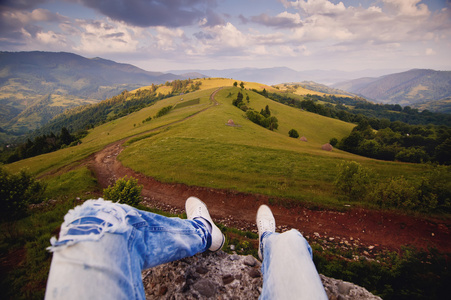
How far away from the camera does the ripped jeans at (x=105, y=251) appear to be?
62.2 inches

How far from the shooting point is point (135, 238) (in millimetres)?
2324

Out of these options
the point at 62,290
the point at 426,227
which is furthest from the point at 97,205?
the point at 426,227

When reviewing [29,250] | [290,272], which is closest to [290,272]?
[290,272]

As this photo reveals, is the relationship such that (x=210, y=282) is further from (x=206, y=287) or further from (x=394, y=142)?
(x=394, y=142)

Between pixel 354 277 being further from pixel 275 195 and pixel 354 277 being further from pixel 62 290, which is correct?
pixel 275 195

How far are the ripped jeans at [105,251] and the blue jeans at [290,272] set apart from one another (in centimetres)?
159

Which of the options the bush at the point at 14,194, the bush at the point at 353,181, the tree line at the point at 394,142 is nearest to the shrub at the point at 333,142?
the tree line at the point at 394,142

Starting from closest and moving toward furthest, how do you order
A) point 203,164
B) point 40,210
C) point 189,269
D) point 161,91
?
point 189,269, point 40,210, point 203,164, point 161,91

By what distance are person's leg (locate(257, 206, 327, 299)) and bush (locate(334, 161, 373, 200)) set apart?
10.7m

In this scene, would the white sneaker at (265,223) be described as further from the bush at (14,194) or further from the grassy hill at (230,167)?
the bush at (14,194)

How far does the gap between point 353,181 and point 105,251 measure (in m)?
13.5

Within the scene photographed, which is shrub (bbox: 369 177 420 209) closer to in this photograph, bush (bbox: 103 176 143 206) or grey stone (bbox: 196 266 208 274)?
grey stone (bbox: 196 266 208 274)

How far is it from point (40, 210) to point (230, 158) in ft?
47.2

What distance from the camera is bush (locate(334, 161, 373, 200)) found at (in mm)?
11195
